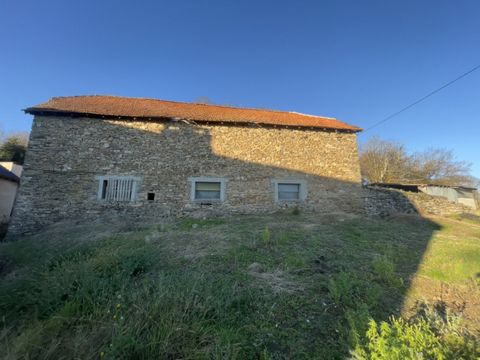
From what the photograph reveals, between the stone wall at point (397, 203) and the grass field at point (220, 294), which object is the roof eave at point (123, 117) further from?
the grass field at point (220, 294)

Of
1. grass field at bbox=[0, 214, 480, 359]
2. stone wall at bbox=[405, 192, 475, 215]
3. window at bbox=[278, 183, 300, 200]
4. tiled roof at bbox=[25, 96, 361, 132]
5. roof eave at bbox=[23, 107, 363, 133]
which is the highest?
tiled roof at bbox=[25, 96, 361, 132]

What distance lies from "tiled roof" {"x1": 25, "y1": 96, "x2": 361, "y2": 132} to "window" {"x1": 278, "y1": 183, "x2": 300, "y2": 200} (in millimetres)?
2995

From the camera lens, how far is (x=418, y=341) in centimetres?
210

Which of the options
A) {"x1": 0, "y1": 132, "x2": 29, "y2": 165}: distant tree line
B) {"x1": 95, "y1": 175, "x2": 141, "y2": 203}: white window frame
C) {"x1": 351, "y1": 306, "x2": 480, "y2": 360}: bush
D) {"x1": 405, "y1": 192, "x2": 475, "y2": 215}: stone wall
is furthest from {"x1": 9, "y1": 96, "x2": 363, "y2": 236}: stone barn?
{"x1": 0, "y1": 132, "x2": 29, "y2": 165}: distant tree line

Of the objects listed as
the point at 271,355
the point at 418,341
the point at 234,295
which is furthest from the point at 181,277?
the point at 418,341

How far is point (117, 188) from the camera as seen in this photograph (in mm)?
10562

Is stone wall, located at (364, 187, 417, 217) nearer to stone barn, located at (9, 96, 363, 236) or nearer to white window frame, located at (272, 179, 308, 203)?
stone barn, located at (9, 96, 363, 236)

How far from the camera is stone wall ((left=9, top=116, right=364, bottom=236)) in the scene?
10.1 m

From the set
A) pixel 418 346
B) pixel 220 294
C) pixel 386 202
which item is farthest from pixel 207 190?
pixel 418 346

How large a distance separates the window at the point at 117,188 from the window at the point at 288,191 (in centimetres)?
639

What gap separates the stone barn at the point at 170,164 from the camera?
1018cm

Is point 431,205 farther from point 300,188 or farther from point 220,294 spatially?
point 220,294

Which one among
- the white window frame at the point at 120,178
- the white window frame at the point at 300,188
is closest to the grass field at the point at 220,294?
the white window frame at the point at 120,178

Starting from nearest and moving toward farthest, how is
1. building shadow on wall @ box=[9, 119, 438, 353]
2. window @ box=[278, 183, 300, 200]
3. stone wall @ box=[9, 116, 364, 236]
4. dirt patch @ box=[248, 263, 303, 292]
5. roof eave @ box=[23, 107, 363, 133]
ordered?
dirt patch @ box=[248, 263, 303, 292] < building shadow on wall @ box=[9, 119, 438, 353] < stone wall @ box=[9, 116, 364, 236] < roof eave @ box=[23, 107, 363, 133] < window @ box=[278, 183, 300, 200]
